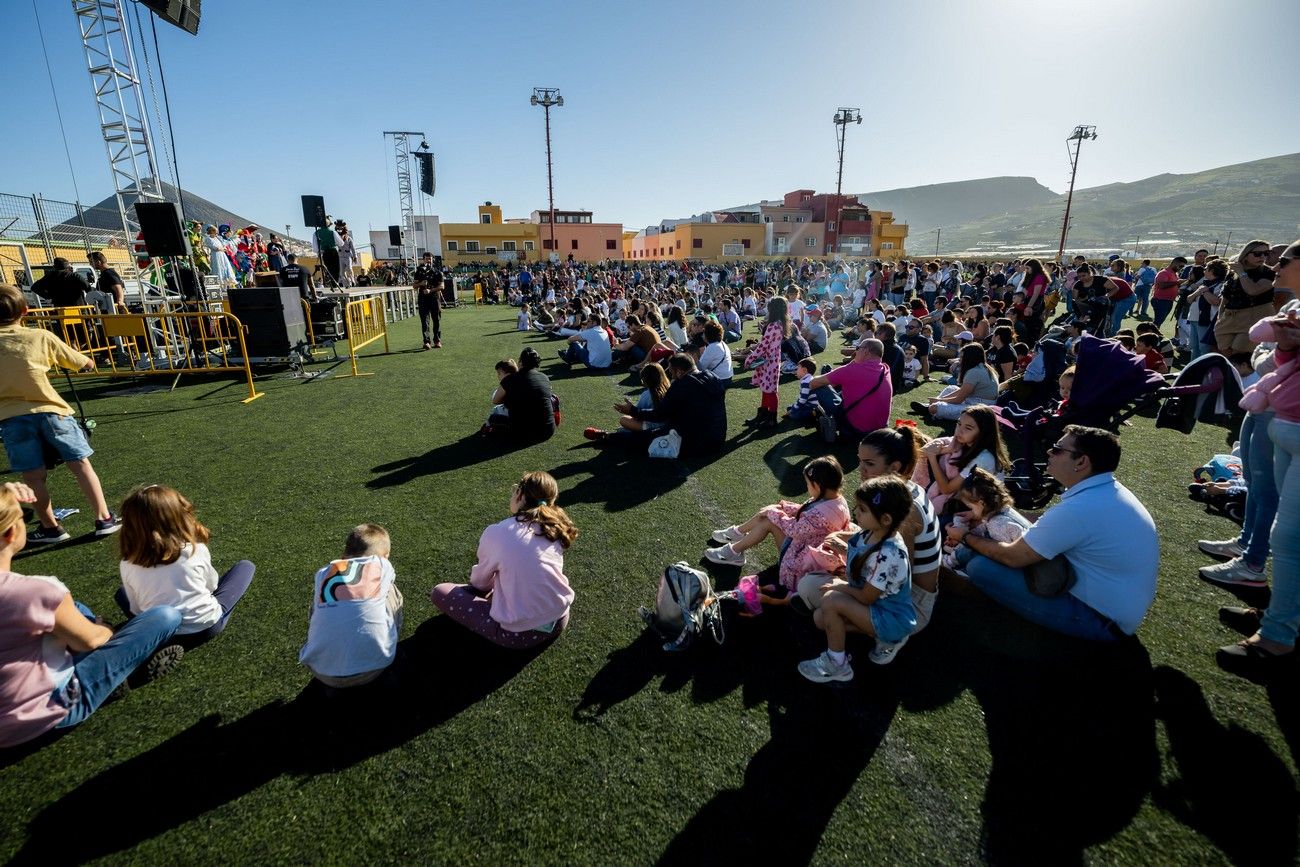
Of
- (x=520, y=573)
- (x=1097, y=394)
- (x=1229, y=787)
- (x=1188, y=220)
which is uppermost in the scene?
(x=1188, y=220)

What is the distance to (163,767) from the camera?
2.55 metres

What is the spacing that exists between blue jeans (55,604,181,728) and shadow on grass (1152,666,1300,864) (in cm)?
478

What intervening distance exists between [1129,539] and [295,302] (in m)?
13.4

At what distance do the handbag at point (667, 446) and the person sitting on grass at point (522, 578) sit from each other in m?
3.23

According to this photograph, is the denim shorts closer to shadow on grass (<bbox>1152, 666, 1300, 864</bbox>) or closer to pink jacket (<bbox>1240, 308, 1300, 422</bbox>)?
shadow on grass (<bbox>1152, 666, 1300, 864</bbox>)

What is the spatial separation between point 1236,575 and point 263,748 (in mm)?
6063

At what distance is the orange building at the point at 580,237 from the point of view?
62.7 m

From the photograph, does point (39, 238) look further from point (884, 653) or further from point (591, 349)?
point (884, 653)

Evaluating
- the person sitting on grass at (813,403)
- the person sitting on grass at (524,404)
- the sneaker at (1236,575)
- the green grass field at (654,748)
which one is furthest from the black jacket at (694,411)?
the sneaker at (1236,575)

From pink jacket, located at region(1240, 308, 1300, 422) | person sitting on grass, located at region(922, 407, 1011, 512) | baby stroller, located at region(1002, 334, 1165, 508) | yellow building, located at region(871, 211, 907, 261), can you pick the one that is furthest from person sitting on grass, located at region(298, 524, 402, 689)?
yellow building, located at region(871, 211, 907, 261)

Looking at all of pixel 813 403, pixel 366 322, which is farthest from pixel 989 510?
pixel 366 322

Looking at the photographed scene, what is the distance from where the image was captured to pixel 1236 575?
393cm

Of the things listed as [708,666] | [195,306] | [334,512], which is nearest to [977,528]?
[708,666]

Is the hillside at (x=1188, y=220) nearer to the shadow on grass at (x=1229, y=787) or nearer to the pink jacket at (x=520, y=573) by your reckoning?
the shadow on grass at (x=1229, y=787)
